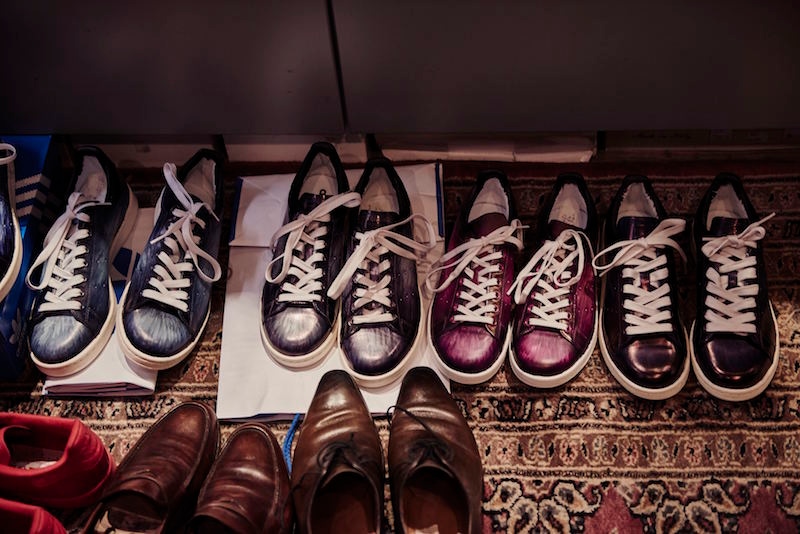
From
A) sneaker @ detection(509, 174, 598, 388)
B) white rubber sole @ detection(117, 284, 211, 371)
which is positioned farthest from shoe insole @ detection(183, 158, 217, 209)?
sneaker @ detection(509, 174, 598, 388)

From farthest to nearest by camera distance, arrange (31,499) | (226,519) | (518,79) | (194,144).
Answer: (194,144) < (518,79) < (31,499) < (226,519)

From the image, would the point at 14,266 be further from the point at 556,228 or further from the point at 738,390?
the point at 738,390

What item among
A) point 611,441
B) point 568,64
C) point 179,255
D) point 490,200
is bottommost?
point 611,441

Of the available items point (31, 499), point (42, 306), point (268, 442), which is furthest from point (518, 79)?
point (31, 499)

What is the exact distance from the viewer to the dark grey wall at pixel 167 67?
3.36 feet

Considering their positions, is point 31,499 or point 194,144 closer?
point 31,499

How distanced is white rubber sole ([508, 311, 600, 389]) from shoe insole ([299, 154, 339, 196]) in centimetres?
43

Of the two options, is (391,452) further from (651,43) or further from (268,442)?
(651,43)

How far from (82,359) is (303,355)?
0.37m

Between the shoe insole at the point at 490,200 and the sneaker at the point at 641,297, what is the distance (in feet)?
0.62

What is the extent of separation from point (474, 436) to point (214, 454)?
42 cm

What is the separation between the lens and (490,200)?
3.98 ft

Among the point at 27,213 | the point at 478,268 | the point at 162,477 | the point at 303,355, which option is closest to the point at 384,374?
the point at 303,355

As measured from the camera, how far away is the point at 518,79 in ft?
3.69
